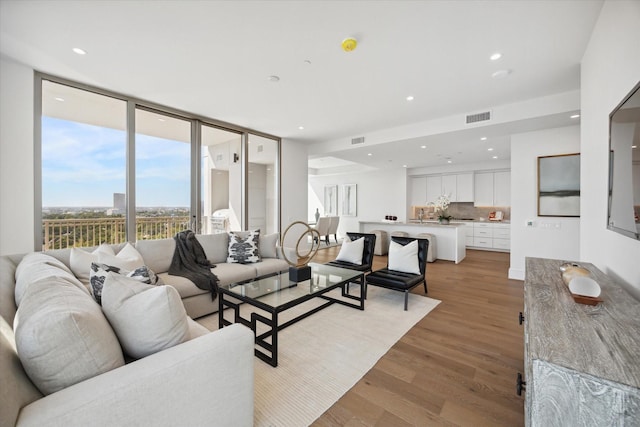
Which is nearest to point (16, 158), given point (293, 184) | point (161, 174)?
point (161, 174)

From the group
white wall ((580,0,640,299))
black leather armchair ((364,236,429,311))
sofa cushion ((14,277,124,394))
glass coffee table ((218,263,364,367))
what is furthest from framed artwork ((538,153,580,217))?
sofa cushion ((14,277,124,394))

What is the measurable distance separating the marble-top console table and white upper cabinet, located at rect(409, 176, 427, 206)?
807 centimetres

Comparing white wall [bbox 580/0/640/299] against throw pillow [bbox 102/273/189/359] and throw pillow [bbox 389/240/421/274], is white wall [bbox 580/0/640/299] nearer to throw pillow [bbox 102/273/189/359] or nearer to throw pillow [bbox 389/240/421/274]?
throw pillow [bbox 389/240/421/274]

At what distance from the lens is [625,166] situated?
1.50 m

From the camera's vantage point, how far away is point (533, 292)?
154cm

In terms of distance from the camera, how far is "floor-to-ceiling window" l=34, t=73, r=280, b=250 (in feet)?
10.7

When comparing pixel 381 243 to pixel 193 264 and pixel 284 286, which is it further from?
pixel 193 264

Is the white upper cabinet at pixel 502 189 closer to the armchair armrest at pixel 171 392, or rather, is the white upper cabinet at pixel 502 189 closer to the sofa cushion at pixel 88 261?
the armchair armrest at pixel 171 392

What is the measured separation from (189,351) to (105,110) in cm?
402

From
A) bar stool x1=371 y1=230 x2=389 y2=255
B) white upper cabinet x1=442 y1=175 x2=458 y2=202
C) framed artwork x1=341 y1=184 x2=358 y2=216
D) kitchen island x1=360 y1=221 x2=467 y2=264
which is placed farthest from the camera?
framed artwork x1=341 y1=184 x2=358 y2=216

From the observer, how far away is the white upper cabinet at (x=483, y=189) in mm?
7922

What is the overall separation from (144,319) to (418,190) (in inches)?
353

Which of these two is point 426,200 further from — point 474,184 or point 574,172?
point 574,172

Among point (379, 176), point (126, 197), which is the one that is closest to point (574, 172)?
point (379, 176)
